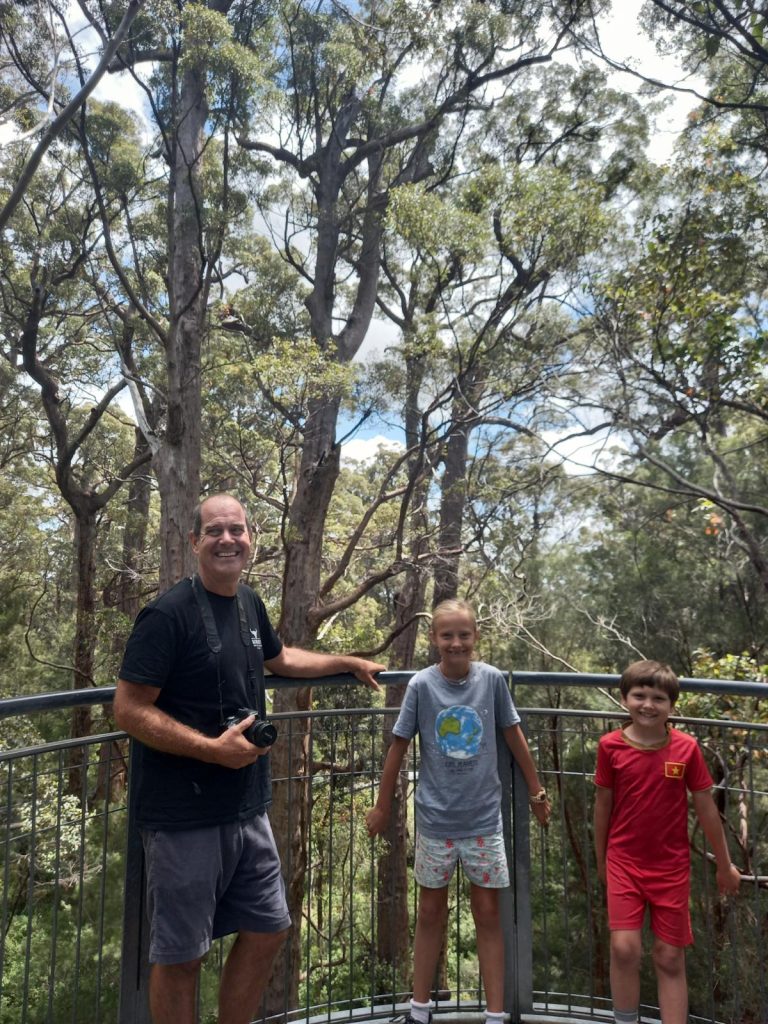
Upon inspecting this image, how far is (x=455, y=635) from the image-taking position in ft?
8.62

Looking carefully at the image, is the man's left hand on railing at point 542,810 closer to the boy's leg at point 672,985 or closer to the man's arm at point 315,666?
the boy's leg at point 672,985

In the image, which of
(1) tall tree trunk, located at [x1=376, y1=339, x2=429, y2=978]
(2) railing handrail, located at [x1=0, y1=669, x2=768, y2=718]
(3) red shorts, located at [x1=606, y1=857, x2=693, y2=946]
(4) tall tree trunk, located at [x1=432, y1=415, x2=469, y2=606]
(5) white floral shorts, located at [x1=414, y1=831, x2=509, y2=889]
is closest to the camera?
(2) railing handrail, located at [x1=0, y1=669, x2=768, y2=718]

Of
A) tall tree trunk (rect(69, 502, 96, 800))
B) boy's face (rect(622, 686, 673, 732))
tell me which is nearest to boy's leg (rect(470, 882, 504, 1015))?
boy's face (rect(622, 686, 673, 732))

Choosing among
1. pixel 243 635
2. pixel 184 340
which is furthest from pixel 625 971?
pixel 184 340

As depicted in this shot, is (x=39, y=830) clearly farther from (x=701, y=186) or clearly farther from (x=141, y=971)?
(x=701, y=186)

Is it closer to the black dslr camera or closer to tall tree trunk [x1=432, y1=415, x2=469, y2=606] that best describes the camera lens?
the black dslr camera

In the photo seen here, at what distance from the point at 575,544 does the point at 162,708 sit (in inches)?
649

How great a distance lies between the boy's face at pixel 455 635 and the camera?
8.61ft

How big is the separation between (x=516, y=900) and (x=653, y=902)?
1.91 ft

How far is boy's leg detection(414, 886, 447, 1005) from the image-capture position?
2.59m

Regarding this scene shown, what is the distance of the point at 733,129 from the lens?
35.6ft

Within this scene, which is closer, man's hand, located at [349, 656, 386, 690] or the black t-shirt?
the black t-shirt

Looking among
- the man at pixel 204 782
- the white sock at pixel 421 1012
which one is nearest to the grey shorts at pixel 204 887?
the man at pixel 204 782

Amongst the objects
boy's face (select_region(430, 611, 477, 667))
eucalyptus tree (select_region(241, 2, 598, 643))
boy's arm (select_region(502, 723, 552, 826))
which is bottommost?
boy's arm (select_region(502, 723, 552, 826))
